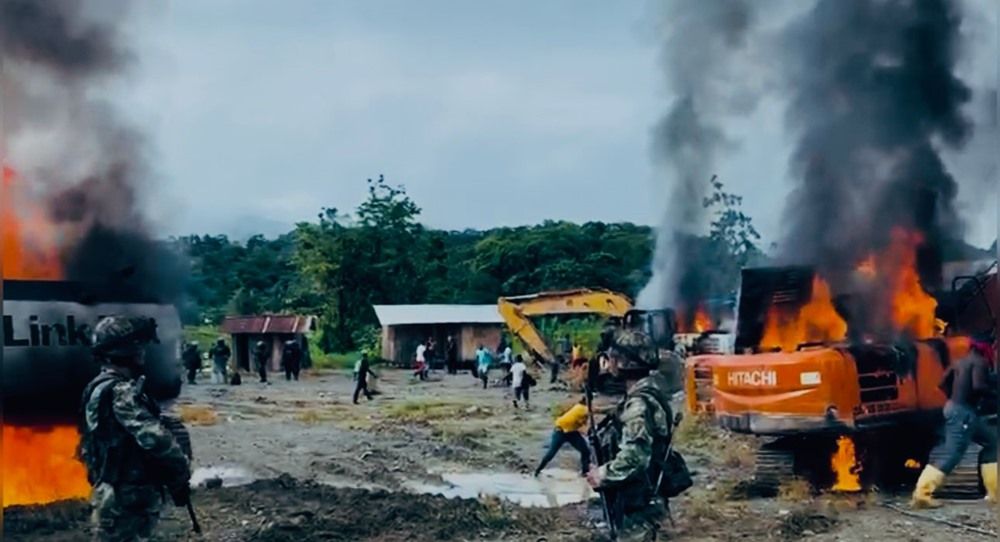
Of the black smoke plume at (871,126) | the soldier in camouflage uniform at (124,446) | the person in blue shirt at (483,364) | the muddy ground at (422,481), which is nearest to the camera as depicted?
the soldier in camouflage uniform at (124,446)

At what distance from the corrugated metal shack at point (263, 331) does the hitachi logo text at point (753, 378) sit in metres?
2.25

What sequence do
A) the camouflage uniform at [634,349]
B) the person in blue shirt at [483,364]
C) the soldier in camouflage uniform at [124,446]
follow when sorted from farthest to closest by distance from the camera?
the person in blue shirt at [483,364], the camouflage uniform at [634,349], the soldier in camouflage uniform at [124,446]

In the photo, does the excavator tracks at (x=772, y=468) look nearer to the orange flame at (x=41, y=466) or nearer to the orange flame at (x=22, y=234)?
the orange flame at (x=41, y=466)

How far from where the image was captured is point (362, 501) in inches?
247

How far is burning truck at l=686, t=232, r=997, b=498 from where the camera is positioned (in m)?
6.25

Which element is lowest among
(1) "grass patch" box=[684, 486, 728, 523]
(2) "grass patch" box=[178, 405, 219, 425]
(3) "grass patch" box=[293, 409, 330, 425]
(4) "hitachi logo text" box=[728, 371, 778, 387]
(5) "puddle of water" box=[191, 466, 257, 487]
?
(1) "grass patch" box=[684, 486, 728, 523]

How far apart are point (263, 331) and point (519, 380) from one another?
1401 millimetres

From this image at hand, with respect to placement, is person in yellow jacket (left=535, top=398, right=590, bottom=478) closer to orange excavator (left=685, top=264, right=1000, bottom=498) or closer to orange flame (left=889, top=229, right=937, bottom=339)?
orange excavator (left=685, top=264, right=1000, bottom=498)

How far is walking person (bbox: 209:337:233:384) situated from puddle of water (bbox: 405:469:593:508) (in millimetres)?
1141

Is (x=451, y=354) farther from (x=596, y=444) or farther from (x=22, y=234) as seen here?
(x=22, y=234)

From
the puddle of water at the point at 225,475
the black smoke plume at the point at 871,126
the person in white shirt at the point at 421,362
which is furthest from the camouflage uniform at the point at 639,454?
the puddle of water at the point at 225,475

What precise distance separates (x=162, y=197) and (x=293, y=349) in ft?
3.45

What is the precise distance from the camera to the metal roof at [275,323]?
6324mm

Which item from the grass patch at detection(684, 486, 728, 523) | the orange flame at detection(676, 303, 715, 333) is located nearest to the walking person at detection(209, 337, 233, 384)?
the orange flame at detection(676, 303, 715, 333)
